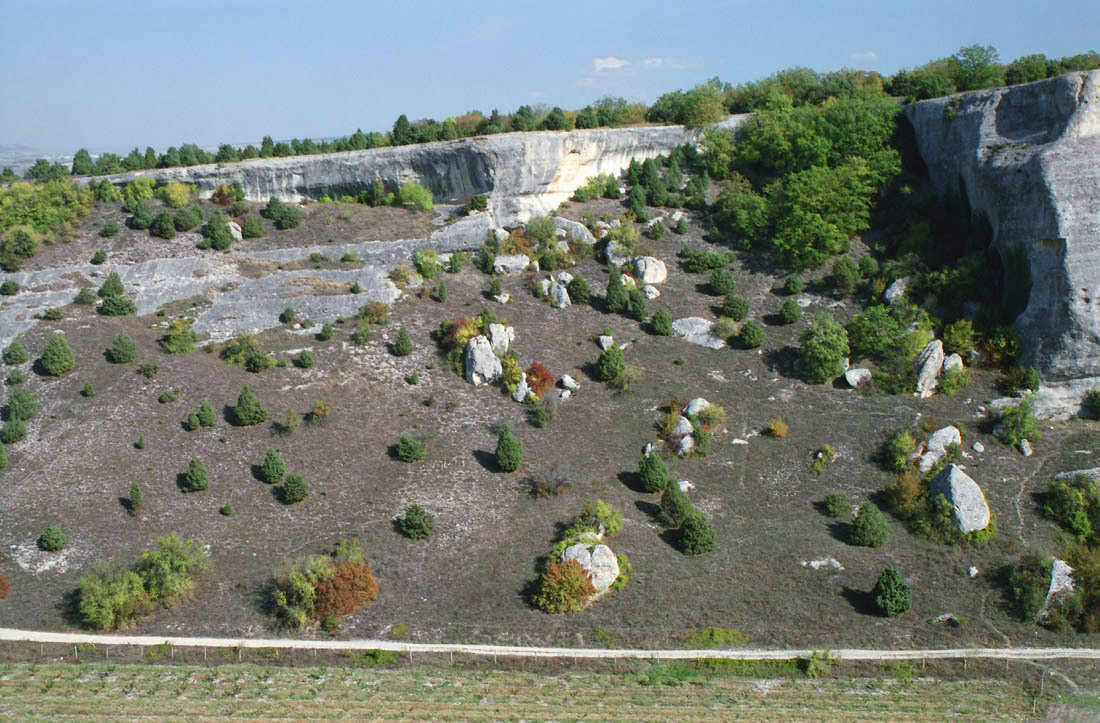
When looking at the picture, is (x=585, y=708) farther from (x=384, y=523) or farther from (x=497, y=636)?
(x=384, y=523)

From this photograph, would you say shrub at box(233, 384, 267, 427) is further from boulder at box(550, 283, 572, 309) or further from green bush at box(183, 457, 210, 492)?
boulder at box(550, 283, 572, 309)

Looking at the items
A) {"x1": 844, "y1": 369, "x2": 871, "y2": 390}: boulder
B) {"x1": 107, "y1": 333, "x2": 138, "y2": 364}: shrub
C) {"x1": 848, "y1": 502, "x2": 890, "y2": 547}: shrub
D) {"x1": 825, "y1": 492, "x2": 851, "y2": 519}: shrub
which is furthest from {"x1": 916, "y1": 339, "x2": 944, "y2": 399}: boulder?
{"x1": 107, "y1": 333, "x2": 138, "y2": 364}: shrub

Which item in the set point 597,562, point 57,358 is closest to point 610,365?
point 597,562

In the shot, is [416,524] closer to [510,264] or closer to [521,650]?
[521,650]

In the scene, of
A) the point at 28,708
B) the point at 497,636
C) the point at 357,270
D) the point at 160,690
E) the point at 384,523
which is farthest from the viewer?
the point at 357,270

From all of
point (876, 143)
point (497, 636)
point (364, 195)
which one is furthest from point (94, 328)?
point (876, 143)

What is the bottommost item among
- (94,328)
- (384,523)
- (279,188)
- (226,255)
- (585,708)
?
(585,708)

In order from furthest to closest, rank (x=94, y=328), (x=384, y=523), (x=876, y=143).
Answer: (x=876, y=143) → (x=94, y=328) → (x=384, y=523)
